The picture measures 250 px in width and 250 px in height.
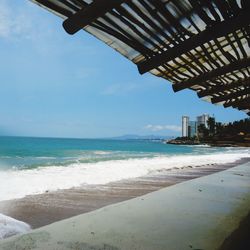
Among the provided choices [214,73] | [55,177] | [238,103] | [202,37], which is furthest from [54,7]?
[55,177]

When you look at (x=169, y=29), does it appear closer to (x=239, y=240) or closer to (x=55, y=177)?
(x=239, y=240)

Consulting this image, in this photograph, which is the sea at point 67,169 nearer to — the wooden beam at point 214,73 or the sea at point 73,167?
the sea at point 73,167

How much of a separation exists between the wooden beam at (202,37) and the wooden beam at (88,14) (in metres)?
0.85

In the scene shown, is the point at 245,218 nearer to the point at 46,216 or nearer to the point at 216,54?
the point at 216,54

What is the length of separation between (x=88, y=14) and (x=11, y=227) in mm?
3250

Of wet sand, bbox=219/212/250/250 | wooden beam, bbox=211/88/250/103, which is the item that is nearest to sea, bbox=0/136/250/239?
wet sand, bbox=219/212/250/250

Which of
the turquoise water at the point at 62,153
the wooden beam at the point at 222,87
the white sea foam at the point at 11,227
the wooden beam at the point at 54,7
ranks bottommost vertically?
the turquoise water at the point at 62,153

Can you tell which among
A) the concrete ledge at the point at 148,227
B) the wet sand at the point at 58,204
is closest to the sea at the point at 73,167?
the wet sand at the point at 58,204

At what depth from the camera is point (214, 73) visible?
317 cm

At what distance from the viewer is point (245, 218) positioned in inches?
152

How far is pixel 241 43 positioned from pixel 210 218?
7.63ft

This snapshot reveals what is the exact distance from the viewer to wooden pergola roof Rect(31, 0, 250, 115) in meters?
2.00

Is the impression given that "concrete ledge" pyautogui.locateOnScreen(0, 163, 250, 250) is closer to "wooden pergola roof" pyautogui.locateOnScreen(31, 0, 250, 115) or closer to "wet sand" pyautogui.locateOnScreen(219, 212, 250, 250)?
"wet sand" pyautogui.locateOnScreen(219, 212, 250, 250)

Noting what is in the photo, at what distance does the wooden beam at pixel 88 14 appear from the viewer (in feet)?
5.84
